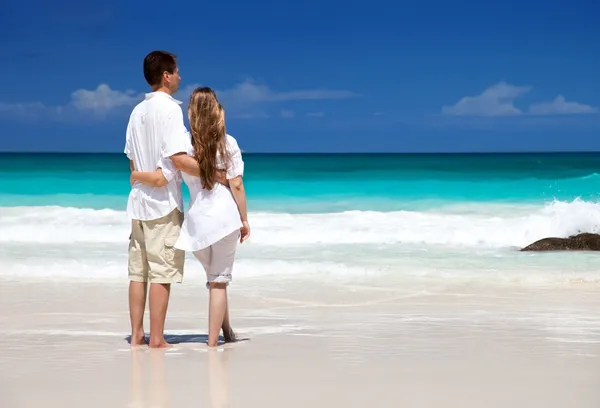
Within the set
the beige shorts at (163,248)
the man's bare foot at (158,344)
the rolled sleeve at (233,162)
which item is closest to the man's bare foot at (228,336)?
the man's bare foot at (158,344)

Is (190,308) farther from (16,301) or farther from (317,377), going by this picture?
(317,377)

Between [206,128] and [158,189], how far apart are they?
1.43ft

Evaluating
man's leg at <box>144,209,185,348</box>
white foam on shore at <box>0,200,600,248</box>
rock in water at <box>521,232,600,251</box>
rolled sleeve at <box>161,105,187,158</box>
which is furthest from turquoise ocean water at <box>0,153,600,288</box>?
rolled sleeve at <box>161,105,187,158</box>

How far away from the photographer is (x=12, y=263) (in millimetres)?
9875

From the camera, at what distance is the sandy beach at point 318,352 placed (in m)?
3.98

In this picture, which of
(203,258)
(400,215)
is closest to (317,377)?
(203,258)

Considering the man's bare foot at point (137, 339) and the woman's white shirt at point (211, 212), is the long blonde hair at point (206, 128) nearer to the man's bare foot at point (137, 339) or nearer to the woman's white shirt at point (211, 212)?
the woman's white shirt at point (211, 212)

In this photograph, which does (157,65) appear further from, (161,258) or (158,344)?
(158,344)

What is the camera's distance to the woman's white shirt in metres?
4.95

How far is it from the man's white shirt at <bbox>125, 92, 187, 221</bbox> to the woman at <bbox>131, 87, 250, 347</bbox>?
0.06m

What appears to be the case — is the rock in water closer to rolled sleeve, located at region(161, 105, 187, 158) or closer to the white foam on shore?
the white foam on shore

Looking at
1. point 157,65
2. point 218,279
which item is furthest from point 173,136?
point 218,279

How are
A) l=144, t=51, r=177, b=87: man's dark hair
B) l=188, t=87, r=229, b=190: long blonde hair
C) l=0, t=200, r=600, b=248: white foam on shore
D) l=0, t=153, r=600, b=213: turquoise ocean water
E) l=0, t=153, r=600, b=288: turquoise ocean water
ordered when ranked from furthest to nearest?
l=0, t=153, r=600, b=213: turquoise ocean water, l=0, t=200, r=600, b=248: white foam on shore, l=0, t=153, r=600, b=288: turquoise ocean water, l=144, t=51, r=177, b=87: man's dark hair, l=188, t=87, r=229, b=190: long blonde hair

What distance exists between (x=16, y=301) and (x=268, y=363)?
334 cm
